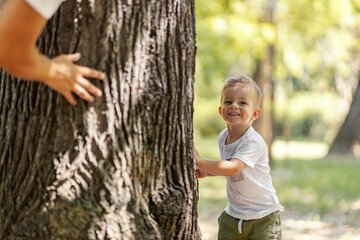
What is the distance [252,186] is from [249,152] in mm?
237

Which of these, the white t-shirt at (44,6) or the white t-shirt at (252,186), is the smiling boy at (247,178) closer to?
the white t-shirt at (252,186)

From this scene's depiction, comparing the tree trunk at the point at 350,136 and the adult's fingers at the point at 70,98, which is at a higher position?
the tree trunk at the point at 350,136

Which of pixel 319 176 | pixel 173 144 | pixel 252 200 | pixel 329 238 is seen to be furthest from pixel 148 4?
pixel 319 176

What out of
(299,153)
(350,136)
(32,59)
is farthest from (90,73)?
(299,153)

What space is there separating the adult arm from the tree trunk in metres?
12.7

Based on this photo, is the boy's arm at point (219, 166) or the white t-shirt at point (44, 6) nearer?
the white t-shirt at point (44, 6)

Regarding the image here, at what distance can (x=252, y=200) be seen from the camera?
3010 mm

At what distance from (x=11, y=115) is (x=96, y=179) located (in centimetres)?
52

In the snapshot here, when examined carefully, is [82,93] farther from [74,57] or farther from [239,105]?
[239,105]

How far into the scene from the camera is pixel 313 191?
28.2 ft

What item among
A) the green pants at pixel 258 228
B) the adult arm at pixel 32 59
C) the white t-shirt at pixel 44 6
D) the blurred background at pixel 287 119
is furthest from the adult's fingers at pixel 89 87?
the blurred background at pixel 287 119

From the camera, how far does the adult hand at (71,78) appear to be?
2086 millimetres

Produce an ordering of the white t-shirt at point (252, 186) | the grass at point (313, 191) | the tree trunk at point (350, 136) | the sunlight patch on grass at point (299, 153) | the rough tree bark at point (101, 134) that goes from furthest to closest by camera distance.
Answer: the sunlight patch on grass at point (299, 153)
the tree trunk at point (350, 136)
the grass at point (313, 191)
the white t-shirt at point (252, 186)
the rough tree bark at point (101, 134)

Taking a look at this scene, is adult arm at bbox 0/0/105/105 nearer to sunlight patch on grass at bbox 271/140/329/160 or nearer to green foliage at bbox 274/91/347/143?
sunlight patch on grass at bbox 271/140/329/160
